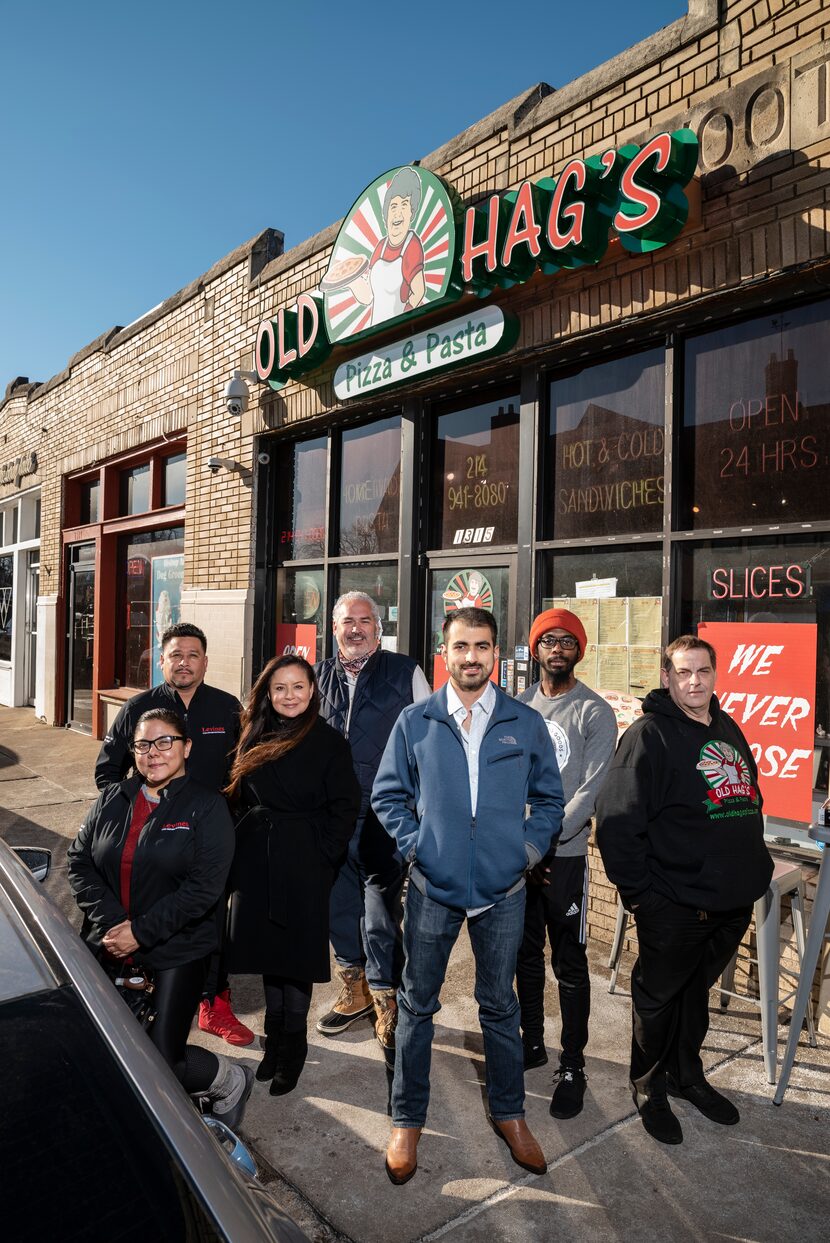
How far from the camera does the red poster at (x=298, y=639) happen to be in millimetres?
7082

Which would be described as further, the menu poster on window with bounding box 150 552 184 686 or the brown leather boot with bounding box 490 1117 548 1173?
the menu poster on window with bounding box 150 552 184 686

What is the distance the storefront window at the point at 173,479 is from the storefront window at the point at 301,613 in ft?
8.38

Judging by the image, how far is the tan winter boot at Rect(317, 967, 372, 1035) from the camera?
3709mm

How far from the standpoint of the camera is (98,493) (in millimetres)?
11539

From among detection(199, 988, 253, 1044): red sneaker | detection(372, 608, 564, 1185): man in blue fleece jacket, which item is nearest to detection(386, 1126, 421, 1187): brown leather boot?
detection(372, 608, 564, 1185): man in blue fleece jacket

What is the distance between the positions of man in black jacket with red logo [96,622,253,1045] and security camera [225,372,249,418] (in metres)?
4.04

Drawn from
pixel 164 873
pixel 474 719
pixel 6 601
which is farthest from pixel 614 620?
pixel 6 601

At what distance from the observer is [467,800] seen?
111 inches

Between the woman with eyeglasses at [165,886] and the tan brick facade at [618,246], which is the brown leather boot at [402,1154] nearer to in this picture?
the woman with eyeglasses at [165,886]

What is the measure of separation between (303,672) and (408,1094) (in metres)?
1.62

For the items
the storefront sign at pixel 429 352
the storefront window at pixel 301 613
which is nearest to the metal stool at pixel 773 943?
the storefront sign at pixel 429 352

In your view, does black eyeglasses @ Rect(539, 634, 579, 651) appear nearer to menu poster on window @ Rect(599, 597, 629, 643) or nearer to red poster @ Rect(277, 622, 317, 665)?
menu poster on window @ Rect(599, 597, 629, 643)

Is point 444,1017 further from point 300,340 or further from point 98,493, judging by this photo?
point 98,493

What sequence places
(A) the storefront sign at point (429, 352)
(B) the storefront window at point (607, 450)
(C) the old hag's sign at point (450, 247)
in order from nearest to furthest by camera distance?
(C) the old hag's sign at point (450, 247)
(B) the storefront window at point (607, 450)
(A) the storefront sign at point (429, 352)
